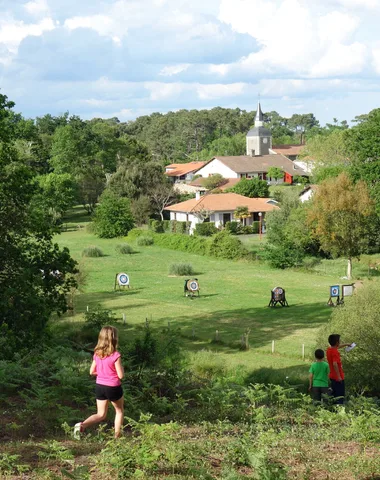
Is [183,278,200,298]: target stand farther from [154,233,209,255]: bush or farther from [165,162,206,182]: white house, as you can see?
[165,162,206,182]: white house

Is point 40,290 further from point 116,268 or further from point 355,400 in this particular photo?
point 116,268

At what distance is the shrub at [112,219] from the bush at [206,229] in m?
8.43

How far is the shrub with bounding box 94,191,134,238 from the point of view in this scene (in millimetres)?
66250

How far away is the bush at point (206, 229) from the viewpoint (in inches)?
2437

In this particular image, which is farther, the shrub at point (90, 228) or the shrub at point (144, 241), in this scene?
the shrub at point (90, 228)

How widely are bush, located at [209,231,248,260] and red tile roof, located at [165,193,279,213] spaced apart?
11969 mm

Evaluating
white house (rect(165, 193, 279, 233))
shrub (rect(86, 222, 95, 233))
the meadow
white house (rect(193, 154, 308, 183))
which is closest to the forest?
the meadow

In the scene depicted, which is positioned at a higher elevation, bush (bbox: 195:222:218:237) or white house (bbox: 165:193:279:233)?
white house (bbox: 165:193:279:233)

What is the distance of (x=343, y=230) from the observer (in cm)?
4356

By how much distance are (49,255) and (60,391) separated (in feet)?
23.8

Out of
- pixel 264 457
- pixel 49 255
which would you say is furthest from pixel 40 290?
pixel 264 457

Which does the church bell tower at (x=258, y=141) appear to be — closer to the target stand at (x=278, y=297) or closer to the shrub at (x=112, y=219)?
the shrub at (x=112, y=219)

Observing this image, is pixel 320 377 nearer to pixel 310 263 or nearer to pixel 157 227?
pixel 310 263

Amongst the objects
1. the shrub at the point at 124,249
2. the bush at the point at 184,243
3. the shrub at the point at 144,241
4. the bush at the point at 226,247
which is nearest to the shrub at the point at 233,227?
the bush at the point at 184,243
